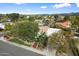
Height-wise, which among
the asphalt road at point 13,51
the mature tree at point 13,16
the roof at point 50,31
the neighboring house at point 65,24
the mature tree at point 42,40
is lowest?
the asphalt road at point 13,51

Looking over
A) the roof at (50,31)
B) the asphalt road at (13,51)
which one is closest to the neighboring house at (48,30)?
the roof at (50,31)

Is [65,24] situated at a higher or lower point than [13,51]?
higher

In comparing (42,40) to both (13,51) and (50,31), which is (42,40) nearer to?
(50,31)

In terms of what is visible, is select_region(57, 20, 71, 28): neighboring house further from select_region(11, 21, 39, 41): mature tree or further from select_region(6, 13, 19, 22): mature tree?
select_region(6, 13, 19, 22): mature tree

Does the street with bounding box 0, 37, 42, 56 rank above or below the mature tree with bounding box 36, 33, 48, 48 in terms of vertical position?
below

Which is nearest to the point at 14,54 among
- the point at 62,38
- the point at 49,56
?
the point at 49,56

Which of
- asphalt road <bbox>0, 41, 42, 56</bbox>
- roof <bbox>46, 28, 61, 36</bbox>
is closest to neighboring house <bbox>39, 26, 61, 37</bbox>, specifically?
roof <bbox>46, 28, 61, 36</bbox>

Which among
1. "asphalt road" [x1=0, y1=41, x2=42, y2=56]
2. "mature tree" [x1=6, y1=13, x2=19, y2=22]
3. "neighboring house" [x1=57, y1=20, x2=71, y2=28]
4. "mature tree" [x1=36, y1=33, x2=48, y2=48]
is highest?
"mature tree" [x1=6, y1=13, x2=19, y2=22]

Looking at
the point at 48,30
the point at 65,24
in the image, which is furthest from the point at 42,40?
the point at 65,24

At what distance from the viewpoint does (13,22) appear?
140 cm

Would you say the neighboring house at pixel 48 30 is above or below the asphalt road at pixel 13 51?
above

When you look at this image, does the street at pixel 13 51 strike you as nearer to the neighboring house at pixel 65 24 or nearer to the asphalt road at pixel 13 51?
the asphalt road at pixel 13 51

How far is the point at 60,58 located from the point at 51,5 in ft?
1.32

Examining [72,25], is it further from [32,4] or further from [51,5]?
[32,4]
